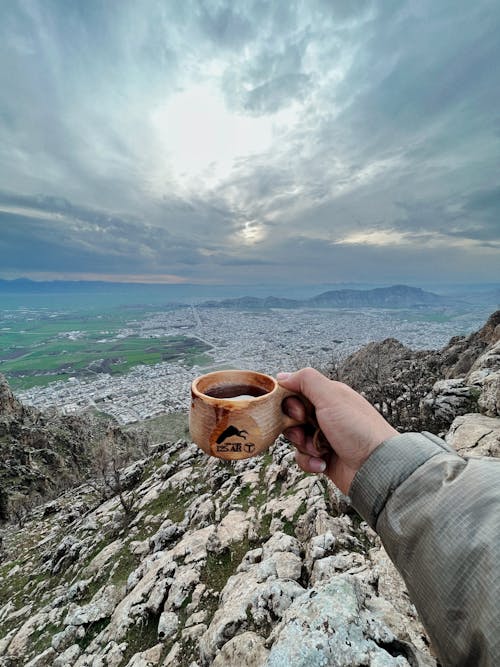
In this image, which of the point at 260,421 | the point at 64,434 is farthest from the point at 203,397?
the point at 64,434

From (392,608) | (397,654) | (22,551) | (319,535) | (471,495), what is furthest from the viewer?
(22,551)

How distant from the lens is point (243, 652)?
3.89 meters

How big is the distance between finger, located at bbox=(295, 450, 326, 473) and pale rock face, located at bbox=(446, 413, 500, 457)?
5.20 metres

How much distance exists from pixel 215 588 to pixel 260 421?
19.9 ft

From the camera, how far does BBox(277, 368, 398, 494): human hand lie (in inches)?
107

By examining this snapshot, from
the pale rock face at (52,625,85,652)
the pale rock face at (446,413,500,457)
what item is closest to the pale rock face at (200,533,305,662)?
the pale rock face at (52,625,85,652)

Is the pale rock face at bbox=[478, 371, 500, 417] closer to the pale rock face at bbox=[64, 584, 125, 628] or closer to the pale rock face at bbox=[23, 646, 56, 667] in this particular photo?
the pale rock face at bbox=[64, 584, 125, 628]

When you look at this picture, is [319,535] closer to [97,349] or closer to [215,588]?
[215,588]

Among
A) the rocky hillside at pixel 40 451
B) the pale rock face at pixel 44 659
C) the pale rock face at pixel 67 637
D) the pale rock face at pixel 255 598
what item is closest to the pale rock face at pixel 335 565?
the pale rock face at pixel 255 598

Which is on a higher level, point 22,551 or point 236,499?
point 236,499

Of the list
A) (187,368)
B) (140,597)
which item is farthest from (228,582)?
(187,368)

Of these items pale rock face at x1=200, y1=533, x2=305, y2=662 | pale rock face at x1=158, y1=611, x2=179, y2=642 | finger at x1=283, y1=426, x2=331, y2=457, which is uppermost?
finger at x1=283, y1=426, x2=331, y2=457

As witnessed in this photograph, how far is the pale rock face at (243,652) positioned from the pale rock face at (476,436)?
5559 millimetres

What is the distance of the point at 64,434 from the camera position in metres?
38.5
